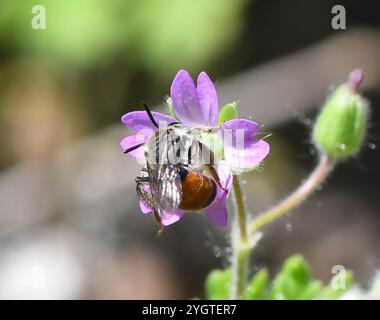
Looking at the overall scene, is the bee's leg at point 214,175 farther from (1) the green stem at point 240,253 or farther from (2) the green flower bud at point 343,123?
(2) the green flower bud at point 343,123

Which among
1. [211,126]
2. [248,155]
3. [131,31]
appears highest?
[131,31]

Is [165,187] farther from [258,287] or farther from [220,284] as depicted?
[220,284]

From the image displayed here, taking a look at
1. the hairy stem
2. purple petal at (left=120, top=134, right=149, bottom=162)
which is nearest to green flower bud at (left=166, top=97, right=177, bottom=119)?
purple petal at (left=120, top=134, right=149, bottom=162)

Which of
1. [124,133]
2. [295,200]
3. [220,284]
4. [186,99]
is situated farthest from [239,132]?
[124,133]

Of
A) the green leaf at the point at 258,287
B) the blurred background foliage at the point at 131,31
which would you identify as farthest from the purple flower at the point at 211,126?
the blurred background foliage at the point at 131,31

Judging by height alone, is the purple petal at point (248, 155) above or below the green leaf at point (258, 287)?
above

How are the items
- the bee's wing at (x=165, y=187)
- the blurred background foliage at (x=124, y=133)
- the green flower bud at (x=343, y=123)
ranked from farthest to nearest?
the blurred background foliage at (x=124, y=133) → the green flower bud at (x=343, y=123) → the bee's wing at (x=165, y=187)
